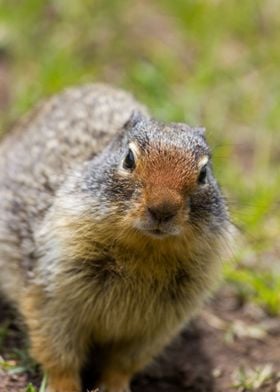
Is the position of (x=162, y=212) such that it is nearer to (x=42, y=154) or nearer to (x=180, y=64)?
(x=42, y=154)

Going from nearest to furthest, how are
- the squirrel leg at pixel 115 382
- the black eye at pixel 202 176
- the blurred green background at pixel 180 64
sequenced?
the black eye at pixel 202 176
the squirrel leg at pixel 115 382
the blurred green background at pixel 180 64

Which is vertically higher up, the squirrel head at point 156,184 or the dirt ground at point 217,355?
the squirrel head at point 156,184

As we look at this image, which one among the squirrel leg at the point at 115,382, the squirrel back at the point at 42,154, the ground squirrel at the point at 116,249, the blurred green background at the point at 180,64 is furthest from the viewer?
the blurred green background at the point at 180,64

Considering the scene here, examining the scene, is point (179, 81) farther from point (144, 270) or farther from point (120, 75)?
point (144, 270)

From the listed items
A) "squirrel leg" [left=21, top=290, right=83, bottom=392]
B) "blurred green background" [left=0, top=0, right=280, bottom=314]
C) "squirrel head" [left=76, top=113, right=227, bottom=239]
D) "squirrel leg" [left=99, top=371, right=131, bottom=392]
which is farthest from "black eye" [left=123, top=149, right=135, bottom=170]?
"blurred green background" [left=0, top=0, right=280, bottom=314]

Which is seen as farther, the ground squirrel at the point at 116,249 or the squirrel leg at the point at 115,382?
the squirrel leg at the point at 115,382

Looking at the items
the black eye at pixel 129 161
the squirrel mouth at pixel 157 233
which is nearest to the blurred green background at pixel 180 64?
the black eye at pixel 129 161

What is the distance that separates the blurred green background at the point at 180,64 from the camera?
27.0 feet

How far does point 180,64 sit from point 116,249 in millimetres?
4845

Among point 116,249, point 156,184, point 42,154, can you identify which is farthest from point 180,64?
point 156,184

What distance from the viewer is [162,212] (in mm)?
4426

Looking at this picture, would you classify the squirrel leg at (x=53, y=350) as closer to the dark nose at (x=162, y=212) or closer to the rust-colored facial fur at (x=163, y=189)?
the rust-colored facial fur at (x=163, y=189)

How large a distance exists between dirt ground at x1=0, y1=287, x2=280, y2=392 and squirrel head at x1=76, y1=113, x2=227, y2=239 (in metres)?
1.02

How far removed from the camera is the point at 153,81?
8.78 m
